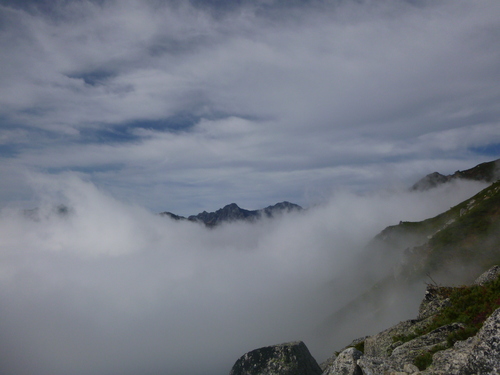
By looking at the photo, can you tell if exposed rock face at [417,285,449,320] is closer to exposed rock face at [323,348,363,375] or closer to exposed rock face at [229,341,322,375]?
exposed rock face at [229,341,322,375]

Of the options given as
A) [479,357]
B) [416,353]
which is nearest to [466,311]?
[416,353]

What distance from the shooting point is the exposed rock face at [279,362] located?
65.0ft

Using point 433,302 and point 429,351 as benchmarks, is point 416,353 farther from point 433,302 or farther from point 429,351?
point 433,302

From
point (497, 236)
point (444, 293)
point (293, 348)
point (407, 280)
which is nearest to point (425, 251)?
point (407, 280)

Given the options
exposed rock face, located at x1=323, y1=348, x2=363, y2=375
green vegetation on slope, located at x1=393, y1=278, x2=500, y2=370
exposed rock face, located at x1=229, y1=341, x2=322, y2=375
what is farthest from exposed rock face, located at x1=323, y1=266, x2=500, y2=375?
exposed rock face, located at x1=229, y1=341, x2=322, y2=375

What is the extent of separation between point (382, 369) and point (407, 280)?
209869 millimetres

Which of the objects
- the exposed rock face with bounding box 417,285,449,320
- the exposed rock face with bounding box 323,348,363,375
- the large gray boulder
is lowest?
the exposed rock face with bounding box 417,285,449,320

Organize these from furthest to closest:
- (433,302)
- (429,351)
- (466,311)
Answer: (433,302) → (466,311) → (429,351)

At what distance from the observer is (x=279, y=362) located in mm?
20125

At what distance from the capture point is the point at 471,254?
132 metres

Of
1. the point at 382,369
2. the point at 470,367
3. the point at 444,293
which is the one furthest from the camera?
the point at 444,293

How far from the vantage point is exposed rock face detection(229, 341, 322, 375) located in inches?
779

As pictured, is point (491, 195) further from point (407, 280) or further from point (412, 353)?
point (412, 353)

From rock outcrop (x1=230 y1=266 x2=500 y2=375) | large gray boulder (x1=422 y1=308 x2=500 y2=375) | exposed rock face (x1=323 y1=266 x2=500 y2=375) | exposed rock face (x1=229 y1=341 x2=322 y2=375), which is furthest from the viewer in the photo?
exposed rock face (x1=229 y1=341 x2=322 y2=375)
